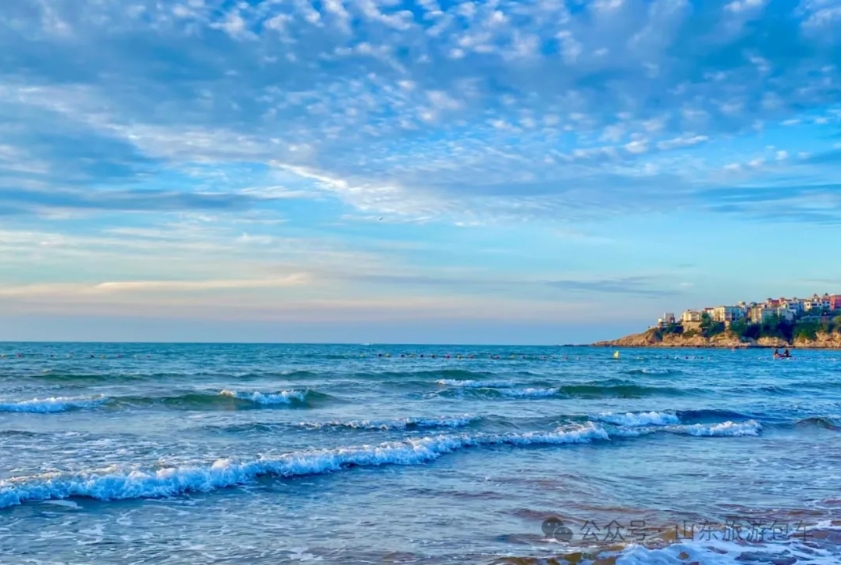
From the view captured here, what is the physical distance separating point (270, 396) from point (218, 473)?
51.8 feet

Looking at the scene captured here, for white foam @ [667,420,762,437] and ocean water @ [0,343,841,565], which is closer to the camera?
ocean water @ [0,343,841,565]

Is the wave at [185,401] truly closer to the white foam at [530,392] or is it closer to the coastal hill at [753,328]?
the white foam at [530,392]

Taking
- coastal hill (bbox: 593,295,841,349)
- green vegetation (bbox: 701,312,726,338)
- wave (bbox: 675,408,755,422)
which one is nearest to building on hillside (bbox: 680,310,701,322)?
coastal hill (bbox: 593,295,841,349)

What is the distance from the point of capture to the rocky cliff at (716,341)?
435ft

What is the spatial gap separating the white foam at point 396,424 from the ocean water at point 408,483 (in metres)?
0.09

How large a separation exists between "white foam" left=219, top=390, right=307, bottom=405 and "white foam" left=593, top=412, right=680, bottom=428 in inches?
461

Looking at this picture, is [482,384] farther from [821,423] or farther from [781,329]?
[781,329]

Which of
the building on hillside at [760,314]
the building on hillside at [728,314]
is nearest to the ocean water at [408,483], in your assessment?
the building on hillside at [760,314]

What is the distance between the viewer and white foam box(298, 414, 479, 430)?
2008 centimetres

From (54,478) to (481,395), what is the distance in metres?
22.4

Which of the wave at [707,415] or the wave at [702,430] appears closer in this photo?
the wave at [702,430]

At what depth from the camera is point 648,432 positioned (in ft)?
67.5

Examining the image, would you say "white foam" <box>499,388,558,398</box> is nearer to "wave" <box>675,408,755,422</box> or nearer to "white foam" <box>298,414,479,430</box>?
"wave" <box>675,408,755,422</box>

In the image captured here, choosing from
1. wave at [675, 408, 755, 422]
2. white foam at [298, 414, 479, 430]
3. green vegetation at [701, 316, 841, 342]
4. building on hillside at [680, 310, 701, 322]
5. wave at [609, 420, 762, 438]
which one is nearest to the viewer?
white foam at [298, 414, 479, 430]
